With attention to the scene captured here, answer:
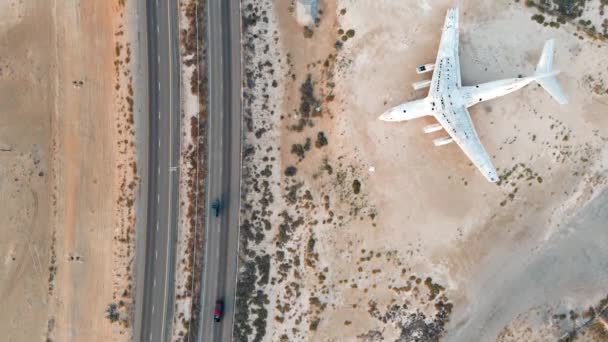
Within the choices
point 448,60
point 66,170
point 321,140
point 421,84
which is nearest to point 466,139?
point 421,84

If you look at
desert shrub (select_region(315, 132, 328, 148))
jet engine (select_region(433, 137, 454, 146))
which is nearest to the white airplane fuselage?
jet engine (select_region(433, 137, 454, 146))

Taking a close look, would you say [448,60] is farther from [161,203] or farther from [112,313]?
[112,313]

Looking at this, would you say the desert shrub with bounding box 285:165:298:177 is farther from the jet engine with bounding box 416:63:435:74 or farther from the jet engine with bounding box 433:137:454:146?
the jet engine with bounding box 416:63:435:74

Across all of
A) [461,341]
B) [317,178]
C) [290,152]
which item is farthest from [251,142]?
[461,341]

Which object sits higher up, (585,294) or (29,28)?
(29,28)

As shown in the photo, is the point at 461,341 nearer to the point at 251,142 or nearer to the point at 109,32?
the point at 251,142

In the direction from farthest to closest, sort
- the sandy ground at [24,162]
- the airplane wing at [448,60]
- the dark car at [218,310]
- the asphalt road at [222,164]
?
the sandy ground at [24,162] → the asphalt road at [222,164] → the dark car at [218,310] → the airplane wing at [448,60]

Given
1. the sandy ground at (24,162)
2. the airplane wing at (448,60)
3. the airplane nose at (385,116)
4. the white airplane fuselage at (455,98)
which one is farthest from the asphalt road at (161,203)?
the airplane wing at (448,60)

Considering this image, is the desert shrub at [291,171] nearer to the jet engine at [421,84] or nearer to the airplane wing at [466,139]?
the jet engine at [421,84]
